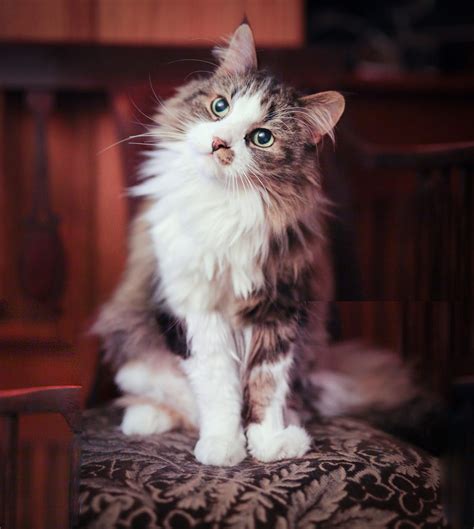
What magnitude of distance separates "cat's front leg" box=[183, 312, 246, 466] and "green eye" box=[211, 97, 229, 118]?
0.94 ft

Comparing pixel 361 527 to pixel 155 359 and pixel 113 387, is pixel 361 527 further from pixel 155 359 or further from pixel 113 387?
pixel 113 387

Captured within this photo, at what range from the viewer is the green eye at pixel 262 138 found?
0.76 m

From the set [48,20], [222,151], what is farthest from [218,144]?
[48,20]

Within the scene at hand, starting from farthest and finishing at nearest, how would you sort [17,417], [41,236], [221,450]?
[41,236]
[221,450]
[17,417]

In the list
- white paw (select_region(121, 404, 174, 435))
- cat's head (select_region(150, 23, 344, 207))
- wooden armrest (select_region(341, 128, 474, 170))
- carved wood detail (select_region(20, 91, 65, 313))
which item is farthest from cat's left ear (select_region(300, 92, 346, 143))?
carved wood detail (select_region(20, 91, 65, 313))

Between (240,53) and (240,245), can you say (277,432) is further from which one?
(240,53)

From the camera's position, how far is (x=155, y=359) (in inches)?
36.9

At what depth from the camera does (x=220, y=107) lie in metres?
0.79

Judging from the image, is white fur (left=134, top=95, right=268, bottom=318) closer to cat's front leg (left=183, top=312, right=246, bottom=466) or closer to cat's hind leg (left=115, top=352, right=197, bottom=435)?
cat's front leg (left=183, top=312, right=246, bottom=466)

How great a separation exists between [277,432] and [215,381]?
0.12m

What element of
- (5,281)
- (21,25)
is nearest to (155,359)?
(5,281)

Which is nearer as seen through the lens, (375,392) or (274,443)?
(274,443)

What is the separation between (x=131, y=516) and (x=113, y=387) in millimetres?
429

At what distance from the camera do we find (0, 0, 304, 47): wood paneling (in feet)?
5.14
